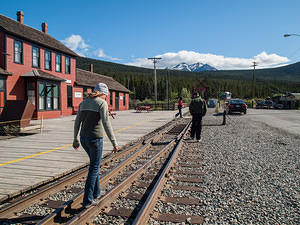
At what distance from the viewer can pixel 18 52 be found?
18.3 m

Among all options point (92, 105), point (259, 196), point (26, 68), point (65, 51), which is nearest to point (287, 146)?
point (259, 196)

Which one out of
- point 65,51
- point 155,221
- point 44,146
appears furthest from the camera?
point 65,51

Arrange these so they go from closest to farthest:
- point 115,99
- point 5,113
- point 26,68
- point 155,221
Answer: point 155,221, point 5,113, point 26,68, point 115,99

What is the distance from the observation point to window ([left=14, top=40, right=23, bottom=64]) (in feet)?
59.1

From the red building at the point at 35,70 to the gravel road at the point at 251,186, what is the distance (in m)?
15.7

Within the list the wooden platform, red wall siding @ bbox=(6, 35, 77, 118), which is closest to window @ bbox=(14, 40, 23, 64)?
red wall siding @ bbox=(6, 35, 77, 118)

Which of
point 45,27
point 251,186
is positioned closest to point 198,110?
point 251,186

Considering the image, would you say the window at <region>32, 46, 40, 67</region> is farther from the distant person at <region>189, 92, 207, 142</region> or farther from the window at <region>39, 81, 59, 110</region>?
the distant person at <region>189, 92, 207, 142</region>

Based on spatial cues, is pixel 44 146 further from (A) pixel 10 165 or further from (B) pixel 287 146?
(B) pixel 287 146

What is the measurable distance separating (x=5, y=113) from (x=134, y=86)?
4349 inches

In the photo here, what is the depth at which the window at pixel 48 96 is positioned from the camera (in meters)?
19.3

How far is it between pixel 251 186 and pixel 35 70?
18992 mm

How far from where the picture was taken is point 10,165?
228 inches

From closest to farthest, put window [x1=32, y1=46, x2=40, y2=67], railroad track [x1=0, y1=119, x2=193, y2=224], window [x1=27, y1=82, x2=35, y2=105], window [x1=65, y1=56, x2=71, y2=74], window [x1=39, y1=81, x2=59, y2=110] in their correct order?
railroad track [x1=0, y1=119, x2=193, y2=224]
window [x1=27, y1=82, x2=35, y2=105]
window [x1=39, y1=81, x2=59, y2=110]
window [x1=32, y1=46, x2=40, y2=67]
window [x1=65, y1=56, x2=71, y2=74]
